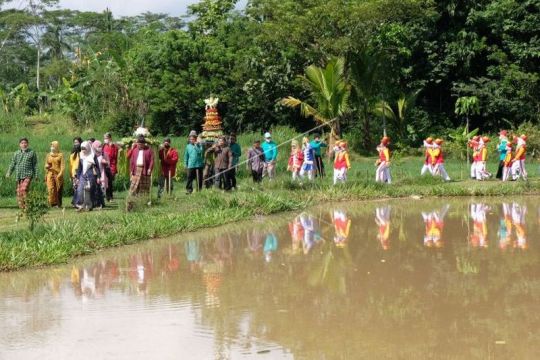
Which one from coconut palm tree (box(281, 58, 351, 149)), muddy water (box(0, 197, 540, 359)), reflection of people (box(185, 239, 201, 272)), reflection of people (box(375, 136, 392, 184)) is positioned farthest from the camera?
coconut palm tree (box(281, 58, 351, 149))

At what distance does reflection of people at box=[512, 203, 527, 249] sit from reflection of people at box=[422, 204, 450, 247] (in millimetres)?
1071

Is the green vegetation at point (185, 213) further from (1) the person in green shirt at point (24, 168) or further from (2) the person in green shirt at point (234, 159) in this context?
(1) the person in green shirt at point (24, 168)

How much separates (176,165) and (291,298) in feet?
38.7

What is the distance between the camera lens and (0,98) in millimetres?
36719

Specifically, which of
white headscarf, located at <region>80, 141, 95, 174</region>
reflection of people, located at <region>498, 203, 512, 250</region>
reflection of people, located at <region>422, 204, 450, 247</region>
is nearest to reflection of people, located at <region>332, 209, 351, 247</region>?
reflection of people, located at <region>422, 204, 450, 247</region>

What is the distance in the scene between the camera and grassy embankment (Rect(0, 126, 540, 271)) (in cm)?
1091

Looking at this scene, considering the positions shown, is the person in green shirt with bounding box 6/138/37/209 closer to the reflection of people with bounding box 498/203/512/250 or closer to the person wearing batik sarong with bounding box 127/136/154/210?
the person wearing batik sarong with bounding box 127/136/154/210

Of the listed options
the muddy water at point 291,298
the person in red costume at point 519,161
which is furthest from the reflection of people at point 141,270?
the person in red costume at point 519,161

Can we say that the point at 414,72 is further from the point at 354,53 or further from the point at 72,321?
the point at 72,321

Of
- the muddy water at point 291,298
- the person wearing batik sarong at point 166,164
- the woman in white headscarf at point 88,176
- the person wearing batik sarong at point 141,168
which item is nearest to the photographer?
the muddy water at point 291,298

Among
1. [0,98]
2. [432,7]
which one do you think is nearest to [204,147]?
[432,7]

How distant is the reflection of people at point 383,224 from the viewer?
12117 mm

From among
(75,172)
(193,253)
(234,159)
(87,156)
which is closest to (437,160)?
(234,159)

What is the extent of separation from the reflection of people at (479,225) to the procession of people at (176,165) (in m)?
3.65
